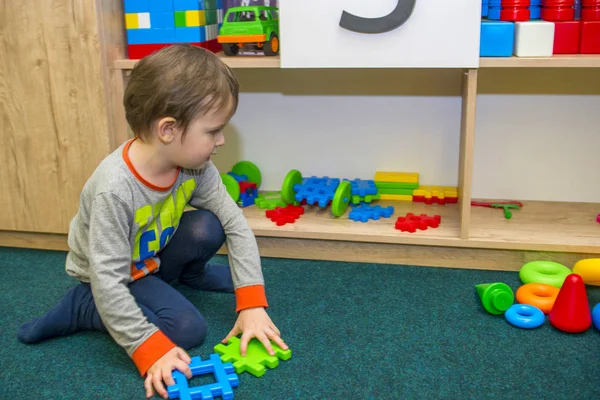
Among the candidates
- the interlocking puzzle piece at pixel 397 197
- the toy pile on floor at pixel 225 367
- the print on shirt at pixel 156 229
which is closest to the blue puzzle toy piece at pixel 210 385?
the toy pile on floor at pixel 225 367

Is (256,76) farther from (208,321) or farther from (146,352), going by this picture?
(146,352)

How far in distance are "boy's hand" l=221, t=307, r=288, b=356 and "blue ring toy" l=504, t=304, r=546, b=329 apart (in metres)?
0.44

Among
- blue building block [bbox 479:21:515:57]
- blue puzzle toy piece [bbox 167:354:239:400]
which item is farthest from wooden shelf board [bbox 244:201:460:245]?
blue puzzle toy piece [bbox 167:354:239:400]

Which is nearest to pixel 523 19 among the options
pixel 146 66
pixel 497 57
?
pixel 497 57

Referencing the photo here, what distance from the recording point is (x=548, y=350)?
1.16m

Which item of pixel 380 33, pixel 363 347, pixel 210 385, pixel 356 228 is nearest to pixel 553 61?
pixel 380 33

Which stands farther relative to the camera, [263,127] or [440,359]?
[263,127]

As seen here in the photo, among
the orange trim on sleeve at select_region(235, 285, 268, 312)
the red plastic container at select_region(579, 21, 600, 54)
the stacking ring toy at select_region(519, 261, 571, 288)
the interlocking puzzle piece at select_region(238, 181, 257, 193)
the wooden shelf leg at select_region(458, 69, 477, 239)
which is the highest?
the red plastic container at select_region(579, 21, 600, 54)

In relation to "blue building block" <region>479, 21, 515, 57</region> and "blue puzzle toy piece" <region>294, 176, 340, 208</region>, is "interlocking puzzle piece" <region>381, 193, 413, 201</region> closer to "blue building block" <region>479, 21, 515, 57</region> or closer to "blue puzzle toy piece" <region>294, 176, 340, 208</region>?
"blue puzzle toy piece" <region>294, 176, 340, 208</region>

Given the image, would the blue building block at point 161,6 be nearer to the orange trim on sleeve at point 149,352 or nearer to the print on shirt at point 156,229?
the print on shirt at point 156,229

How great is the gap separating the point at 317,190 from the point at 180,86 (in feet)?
2.44

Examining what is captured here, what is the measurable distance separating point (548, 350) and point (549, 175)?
73 centimetres

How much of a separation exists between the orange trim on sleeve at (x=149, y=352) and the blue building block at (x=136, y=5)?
0.85 m

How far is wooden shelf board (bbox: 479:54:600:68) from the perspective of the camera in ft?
4.45
